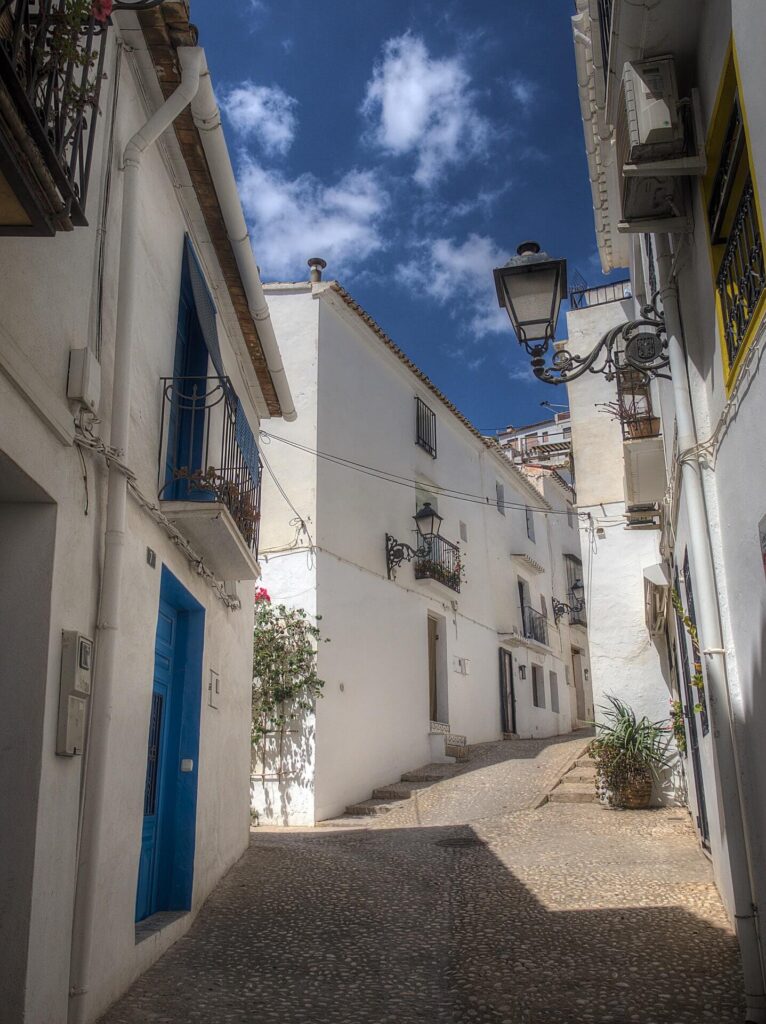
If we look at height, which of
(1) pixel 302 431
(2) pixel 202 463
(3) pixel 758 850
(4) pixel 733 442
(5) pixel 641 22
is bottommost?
(3) pixel 758 850

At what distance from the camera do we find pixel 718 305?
4.47 metres

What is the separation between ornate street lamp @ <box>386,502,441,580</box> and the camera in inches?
613

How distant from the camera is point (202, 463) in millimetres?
6770

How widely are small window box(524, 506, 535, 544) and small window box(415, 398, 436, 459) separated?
6540 mm

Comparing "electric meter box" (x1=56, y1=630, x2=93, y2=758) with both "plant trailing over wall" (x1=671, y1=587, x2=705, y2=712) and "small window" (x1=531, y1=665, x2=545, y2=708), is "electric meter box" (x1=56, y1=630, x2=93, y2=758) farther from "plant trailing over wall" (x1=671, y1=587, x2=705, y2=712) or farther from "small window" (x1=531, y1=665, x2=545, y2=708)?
"small window" (x1=531, y1=665, x2=545, y2=708)

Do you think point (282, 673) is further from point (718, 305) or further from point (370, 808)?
point (718, 305)

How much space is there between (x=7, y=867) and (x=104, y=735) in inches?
34.3

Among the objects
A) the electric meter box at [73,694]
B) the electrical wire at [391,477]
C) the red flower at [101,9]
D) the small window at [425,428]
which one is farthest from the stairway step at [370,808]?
the red flower at [101,9]

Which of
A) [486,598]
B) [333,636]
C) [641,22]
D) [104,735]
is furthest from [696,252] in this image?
[486,598]

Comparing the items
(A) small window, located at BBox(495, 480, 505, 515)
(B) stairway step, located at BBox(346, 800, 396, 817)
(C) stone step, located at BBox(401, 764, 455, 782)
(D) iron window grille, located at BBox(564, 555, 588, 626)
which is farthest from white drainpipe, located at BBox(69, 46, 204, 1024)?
(D) iron window grille, located at BBox(564, 555, 588, 626)

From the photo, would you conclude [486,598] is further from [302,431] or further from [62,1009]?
[62,1009]

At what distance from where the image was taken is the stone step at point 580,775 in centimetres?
1209

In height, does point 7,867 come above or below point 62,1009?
above

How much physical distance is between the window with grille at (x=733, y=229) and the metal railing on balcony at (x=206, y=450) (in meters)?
3.07
